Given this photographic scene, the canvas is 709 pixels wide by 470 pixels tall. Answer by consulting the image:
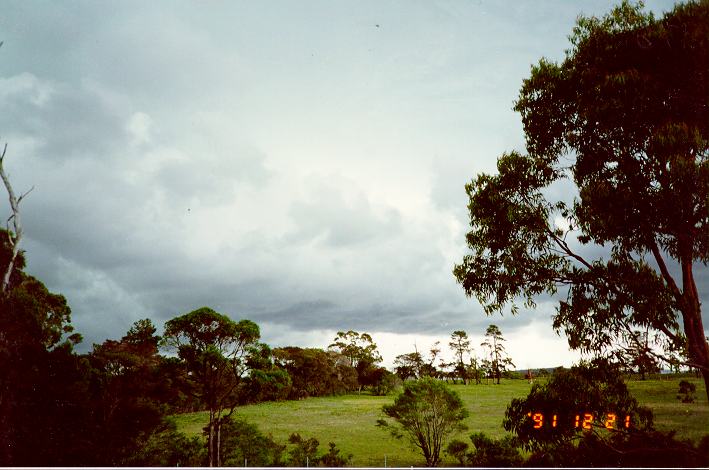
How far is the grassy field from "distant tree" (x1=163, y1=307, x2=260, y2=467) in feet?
8.69

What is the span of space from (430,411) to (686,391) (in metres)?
11.6

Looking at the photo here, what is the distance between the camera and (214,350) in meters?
15.9

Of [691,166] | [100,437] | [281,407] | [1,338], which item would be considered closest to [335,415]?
[281,407]

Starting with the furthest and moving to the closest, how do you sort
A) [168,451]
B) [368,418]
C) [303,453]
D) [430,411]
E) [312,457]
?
[368,418], [303,453], [312,457], [430,411], [168,451]

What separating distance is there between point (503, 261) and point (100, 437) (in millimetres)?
14312

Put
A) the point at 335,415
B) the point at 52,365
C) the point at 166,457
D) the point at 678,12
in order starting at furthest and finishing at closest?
the point at 335,415 < the point at 166,457 < the point at 52,365 < the point at 678,12

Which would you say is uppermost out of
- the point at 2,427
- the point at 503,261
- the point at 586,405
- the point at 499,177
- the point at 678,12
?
the point at 678,12

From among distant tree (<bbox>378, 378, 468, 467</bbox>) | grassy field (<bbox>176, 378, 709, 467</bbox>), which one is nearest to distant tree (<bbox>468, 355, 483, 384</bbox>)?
grassy field (<bbox>176, 378, 709, 467</bbox>)

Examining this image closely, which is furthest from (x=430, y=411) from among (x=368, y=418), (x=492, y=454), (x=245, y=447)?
(x=368, y=418)

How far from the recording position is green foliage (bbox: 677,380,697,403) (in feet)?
52.5

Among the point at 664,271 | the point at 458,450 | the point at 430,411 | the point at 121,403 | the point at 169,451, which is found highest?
the point at 664,271

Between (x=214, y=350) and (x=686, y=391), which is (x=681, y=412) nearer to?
(x=686, y=391)

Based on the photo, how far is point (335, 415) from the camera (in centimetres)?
2528

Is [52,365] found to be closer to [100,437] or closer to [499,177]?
[100,437]
